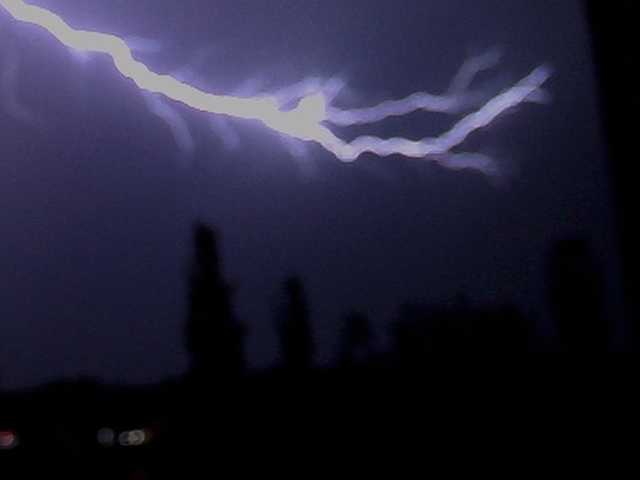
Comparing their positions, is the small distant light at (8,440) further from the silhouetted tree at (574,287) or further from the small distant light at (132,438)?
the silhouetted tree at (574,287)

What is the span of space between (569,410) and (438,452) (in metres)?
0.75

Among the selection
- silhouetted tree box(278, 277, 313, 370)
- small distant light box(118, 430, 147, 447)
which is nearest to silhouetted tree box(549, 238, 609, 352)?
silhouetted tree box(278, 277, 313, 370)

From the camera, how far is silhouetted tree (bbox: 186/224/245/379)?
52.5ft

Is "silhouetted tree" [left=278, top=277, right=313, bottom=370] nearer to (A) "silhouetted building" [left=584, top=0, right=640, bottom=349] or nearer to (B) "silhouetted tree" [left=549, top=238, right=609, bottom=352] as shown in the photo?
(B) "silhouetted tree" [left=549, top=238, right=609, bottom=352]

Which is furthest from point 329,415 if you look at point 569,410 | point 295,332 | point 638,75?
point 295,332

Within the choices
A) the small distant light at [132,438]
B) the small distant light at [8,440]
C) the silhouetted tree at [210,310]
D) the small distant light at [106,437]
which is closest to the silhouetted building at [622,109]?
the small distant light at [8,440]

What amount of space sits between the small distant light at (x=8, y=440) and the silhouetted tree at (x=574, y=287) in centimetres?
913

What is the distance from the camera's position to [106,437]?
858 cm

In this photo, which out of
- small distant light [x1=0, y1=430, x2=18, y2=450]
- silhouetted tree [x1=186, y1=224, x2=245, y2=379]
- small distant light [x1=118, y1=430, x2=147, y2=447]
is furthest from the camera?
silhouetted tree [x1=186, y1=224, x2=245, y2=379]

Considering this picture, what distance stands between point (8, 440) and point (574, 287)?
427 inches

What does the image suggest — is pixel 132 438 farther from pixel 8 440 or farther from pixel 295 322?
pixel 295 322

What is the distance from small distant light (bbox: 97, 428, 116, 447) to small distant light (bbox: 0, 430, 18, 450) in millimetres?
804

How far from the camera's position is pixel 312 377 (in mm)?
8914

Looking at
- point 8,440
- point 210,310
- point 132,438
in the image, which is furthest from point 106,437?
point 210,310
